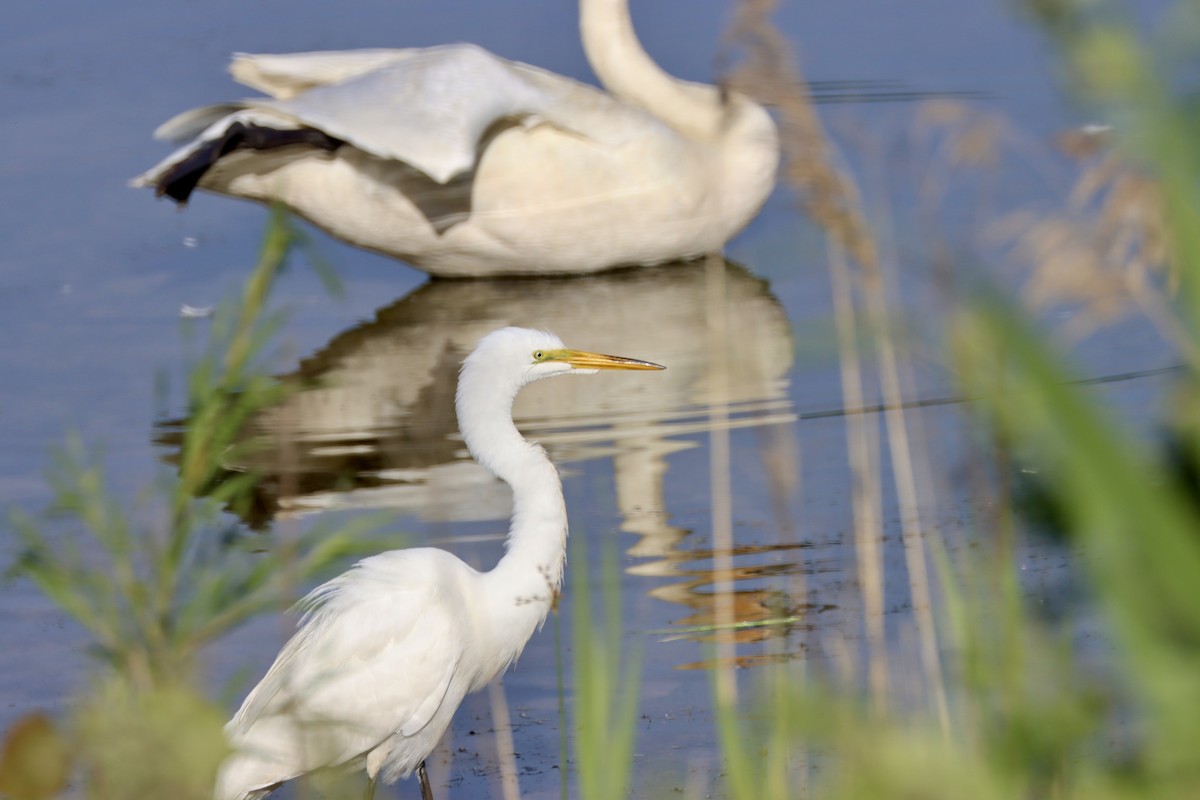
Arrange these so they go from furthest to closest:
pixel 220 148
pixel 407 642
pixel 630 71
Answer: pixel 630 71 → pixel 220 148 → pixel 407 642

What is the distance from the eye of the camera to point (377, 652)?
3635 millimetres

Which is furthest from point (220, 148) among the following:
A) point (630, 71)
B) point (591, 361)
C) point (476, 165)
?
point (591, 361)

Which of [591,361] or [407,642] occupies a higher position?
[591,361]

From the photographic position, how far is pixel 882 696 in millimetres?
2586

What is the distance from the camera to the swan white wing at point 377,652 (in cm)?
356

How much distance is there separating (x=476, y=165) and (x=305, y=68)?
868mm

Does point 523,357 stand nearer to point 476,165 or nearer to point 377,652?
point 377,652

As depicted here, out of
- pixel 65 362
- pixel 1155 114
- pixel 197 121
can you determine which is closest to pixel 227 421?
pixel 1155 114

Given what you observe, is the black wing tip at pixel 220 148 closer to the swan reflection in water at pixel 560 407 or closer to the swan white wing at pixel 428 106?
the swan white wing at pixel 428 106

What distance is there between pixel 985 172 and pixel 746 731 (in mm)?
1854

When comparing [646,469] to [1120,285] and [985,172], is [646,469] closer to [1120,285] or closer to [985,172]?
[985,172]

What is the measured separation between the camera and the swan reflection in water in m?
4.93

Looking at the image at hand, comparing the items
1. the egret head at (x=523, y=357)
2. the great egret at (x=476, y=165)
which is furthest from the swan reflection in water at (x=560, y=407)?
the egret head at (x=523, y=357)

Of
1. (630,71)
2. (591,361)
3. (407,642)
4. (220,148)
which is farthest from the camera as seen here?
(630,71)
